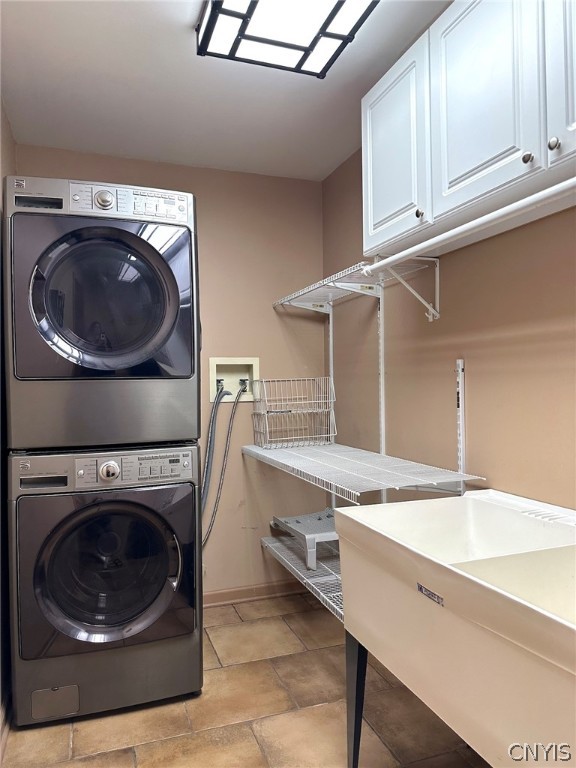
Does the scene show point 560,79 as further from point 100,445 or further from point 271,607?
point 271,607

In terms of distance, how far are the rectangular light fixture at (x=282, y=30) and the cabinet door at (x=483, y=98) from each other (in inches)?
11.1

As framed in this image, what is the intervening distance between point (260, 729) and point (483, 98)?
2042 millimetres

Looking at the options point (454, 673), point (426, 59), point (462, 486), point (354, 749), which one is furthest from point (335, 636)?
point (426, 59)

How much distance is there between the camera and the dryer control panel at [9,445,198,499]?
72.3 inches

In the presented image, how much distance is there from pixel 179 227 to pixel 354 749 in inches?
72.0

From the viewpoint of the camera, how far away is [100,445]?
6.35 ft

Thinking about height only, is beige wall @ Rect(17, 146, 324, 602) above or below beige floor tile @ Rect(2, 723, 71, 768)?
above

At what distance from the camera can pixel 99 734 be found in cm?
181

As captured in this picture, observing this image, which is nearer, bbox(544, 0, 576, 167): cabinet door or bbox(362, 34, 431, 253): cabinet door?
bbox(544, 0, 576, 167): cabinet door

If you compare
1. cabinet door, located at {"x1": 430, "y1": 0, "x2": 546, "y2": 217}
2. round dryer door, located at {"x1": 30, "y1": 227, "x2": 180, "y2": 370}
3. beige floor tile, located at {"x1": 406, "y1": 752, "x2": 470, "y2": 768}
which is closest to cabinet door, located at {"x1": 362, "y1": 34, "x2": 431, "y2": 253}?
cabinet door, located at {"x1": 430, "y1": 0, "x2": 546, "y2": 217}

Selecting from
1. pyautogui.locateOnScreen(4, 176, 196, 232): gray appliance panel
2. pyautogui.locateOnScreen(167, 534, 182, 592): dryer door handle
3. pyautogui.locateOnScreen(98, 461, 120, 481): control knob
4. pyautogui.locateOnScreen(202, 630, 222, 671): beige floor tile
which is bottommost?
pyautogui.locateOnScreen(202, 630, 222, 671): beige floor tile

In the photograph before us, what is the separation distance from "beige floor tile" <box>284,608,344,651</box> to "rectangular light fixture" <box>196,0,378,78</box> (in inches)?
93.0

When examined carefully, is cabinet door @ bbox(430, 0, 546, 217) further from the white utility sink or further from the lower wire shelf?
the lower wire shelf

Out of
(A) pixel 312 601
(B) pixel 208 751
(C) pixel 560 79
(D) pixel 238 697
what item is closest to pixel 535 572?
(C) pixel 560 79
